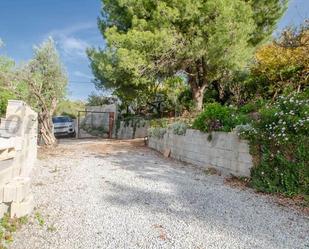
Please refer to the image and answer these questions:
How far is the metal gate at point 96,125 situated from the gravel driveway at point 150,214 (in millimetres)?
11482

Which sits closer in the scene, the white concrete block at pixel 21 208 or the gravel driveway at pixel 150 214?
the gravel driveway at pixel 150 214

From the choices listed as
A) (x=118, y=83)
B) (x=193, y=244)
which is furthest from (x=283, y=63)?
(x=193, y=244)

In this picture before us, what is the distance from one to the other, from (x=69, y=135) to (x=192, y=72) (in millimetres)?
9993

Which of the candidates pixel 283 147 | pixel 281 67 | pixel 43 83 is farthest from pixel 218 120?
pixel 43 83

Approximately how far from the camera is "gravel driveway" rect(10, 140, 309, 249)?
3406 mm

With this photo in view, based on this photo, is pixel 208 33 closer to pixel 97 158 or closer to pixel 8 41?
pixel 97 158

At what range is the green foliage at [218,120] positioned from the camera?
23.6 ft

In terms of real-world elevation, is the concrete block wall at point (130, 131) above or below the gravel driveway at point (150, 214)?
above

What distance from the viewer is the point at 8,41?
12.9 meters

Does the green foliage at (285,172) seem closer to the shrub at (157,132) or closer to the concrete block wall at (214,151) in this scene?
the concrete block wall at (214,151)

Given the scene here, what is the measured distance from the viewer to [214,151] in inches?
294

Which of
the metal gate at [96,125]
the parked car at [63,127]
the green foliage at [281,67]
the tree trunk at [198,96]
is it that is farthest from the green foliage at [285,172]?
the parked car at [63,127]

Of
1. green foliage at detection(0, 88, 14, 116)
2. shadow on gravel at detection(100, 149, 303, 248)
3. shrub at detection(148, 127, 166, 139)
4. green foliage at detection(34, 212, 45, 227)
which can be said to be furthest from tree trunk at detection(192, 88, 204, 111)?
green foliage at detection(34, 212, 45, 227)

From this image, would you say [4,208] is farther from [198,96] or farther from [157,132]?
[198,96]
